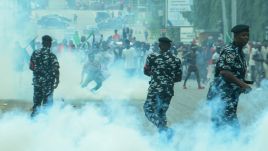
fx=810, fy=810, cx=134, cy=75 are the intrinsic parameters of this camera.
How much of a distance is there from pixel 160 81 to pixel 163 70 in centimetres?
15

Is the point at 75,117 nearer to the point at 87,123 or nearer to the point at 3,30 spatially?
the point at 87,123

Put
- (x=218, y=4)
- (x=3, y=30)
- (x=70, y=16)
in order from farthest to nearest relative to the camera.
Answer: (x=70, y=16) → (x=218, y=4) → (x=3, y=30)

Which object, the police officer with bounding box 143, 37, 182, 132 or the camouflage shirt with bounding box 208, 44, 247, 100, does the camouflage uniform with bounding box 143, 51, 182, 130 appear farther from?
the camouflage shirt with bounding box 208, 44, 247, 100

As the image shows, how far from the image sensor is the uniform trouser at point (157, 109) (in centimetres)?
1041

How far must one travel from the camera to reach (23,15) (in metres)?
25.7

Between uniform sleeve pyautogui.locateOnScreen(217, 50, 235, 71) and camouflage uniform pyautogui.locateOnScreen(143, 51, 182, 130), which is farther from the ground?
uniform sleeve pyautogui.locateOnScreen(217, 50, 235, 71)

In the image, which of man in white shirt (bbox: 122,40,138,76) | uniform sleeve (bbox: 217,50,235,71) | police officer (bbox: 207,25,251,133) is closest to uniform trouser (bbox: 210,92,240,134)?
police officer (bbox: 207,25,251,133)

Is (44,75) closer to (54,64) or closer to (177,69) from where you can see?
(54,64)

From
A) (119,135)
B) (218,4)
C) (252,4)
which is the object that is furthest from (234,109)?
(218,4)

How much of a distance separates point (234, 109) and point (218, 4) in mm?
44669

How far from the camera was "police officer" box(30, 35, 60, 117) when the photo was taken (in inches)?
508

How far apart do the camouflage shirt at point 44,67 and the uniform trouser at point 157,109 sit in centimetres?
278

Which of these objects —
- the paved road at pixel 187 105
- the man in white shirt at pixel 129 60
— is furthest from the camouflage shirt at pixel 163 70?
the man in white shirt at pixel 129 60

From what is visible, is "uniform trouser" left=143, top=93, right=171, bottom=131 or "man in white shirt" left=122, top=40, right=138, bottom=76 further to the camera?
"man in white shirt" left=122, top=40, right=138, bottom=76
